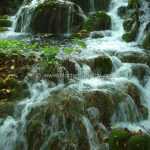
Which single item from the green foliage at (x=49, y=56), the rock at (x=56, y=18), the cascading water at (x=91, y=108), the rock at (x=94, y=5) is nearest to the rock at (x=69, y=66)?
the cascading water at (x=91, y=108)

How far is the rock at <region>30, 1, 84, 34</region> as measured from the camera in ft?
50.2

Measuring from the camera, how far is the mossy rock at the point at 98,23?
1469 centimetres

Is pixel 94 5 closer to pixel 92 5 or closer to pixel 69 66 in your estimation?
pixel 92 5

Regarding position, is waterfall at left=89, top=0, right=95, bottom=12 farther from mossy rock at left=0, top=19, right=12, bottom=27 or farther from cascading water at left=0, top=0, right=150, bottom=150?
cascading water at left=0, top=0, right=150, bottom=150

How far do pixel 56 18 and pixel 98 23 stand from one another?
212cm

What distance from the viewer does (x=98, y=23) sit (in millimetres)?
14781

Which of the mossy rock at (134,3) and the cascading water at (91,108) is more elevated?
the mossy rock at (134,3)

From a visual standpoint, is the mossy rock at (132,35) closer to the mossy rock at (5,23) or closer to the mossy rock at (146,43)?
the mossy rock at (146,43)

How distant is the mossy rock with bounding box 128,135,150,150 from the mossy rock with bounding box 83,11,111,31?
346 inches

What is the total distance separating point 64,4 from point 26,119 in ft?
32.0

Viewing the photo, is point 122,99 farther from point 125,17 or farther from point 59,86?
point 125,17

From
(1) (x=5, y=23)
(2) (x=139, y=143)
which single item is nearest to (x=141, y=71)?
(2) (x=139, y=143)

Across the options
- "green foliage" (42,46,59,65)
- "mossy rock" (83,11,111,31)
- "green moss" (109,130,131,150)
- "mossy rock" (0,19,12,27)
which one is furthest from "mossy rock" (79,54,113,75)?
"mossy rock" (0,19,12,27)

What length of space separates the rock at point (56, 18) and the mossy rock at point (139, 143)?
30.8ft
